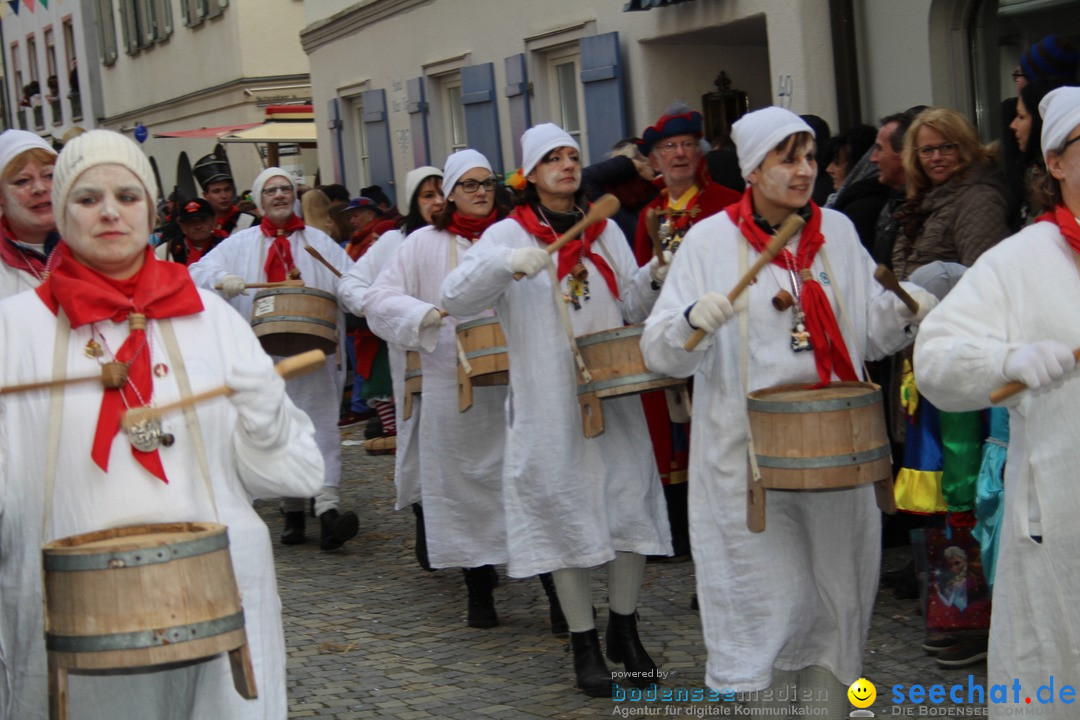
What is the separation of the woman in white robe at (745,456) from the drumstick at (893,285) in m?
0.04

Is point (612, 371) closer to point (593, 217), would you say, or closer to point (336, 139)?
point (593, 217)

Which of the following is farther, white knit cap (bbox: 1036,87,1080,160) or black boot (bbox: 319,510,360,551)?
black boot (bbox: 319,510,360,551)

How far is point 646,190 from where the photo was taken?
814cm

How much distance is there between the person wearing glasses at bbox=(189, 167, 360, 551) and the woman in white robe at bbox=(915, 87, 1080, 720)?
17.8ft

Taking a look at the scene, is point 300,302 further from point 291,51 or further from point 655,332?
point 291,51

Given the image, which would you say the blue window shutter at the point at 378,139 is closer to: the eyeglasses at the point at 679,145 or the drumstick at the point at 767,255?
the eyeglasses at the point at 679,145

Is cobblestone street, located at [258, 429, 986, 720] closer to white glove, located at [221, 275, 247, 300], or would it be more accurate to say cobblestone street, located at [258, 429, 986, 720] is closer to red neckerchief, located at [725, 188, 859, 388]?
red neckerchief, located at [725, 188, 859, 388]

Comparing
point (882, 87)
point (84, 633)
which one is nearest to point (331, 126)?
point (882, 87)

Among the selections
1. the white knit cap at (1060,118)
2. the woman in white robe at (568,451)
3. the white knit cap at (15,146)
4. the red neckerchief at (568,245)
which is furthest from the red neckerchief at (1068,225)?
the white knit cap at (15,146)

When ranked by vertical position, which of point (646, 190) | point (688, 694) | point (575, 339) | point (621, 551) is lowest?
point (688, 694)

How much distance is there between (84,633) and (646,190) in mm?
5333

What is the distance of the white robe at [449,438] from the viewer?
720 cm

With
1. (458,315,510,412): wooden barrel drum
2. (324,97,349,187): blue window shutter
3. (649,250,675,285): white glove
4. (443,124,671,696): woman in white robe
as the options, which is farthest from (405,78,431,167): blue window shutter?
(649,250,675,285): white glove

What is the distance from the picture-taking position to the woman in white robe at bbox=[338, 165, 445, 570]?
7.88 meters
